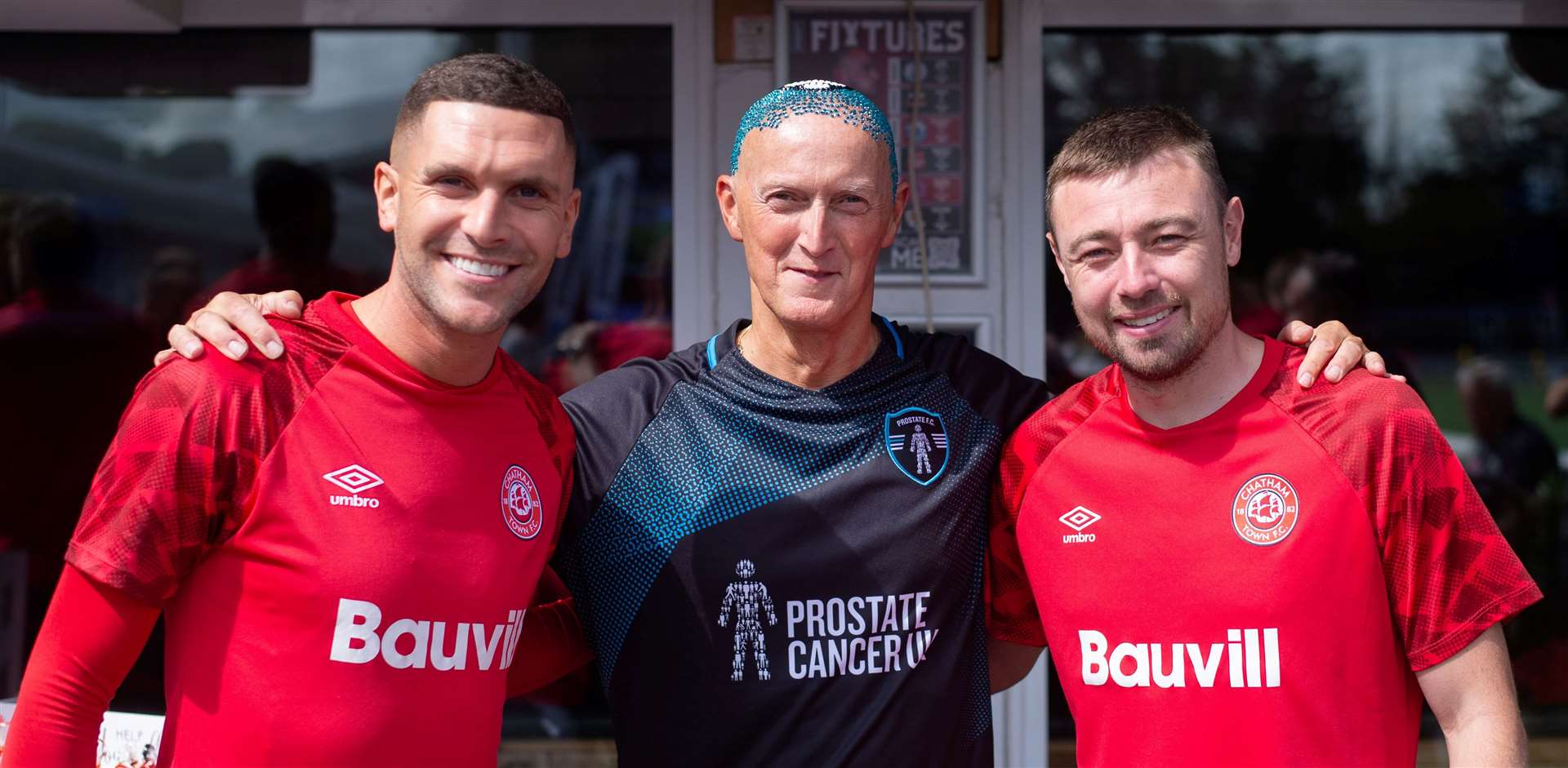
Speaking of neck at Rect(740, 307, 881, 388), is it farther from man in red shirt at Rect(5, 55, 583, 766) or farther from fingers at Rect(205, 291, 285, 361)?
fingers at Rect(205, 291, 285, 361)

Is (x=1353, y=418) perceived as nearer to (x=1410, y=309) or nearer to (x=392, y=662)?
(x=392, y=662)

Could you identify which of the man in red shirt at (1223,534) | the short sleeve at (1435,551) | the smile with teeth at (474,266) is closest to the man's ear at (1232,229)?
the man in red shirt at (1223,534)

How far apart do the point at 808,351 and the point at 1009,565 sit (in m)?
0.48

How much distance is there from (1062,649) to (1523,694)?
302 cm

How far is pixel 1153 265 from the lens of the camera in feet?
6.31

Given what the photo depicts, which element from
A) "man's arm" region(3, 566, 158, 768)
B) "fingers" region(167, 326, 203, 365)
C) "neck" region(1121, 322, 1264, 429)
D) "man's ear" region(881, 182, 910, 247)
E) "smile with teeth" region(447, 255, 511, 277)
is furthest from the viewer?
"man's ear" region(881, 182, 910, 247)

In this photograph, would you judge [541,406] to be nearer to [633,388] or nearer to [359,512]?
[633,388]

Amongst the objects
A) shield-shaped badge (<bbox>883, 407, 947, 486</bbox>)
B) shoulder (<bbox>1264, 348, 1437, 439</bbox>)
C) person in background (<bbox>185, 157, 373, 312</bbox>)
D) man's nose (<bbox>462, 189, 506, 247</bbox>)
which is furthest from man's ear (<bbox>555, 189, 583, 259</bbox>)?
person in background (<bbox>185, 157, 373, 312</bbox>)

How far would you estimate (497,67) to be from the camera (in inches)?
75.7

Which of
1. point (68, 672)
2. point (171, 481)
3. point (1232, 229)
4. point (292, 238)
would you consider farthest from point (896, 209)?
point (292, 238)

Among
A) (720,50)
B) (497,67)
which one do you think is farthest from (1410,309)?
(497,67)

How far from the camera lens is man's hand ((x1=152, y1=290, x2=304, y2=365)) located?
69.7 inches

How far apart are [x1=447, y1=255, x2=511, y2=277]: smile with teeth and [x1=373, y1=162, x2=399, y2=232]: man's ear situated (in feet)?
0.44

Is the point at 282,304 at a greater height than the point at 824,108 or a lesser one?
lesser
